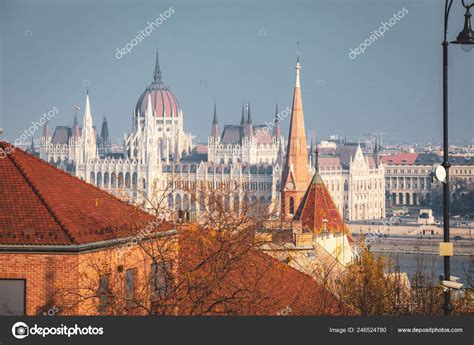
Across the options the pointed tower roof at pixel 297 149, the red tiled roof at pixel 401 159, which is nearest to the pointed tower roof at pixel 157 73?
the red tiled roof at pixel 401 159

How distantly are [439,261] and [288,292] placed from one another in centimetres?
3125

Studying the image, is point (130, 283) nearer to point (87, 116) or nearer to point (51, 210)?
point (51, 210)

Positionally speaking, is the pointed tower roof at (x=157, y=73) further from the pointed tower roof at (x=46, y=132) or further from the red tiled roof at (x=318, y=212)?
the red tiled roof at (x=318, y=212)

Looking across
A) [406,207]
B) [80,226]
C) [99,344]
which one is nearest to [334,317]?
[99,344]

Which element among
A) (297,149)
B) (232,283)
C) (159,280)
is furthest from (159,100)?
(159,280)

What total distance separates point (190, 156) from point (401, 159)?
14.4 m

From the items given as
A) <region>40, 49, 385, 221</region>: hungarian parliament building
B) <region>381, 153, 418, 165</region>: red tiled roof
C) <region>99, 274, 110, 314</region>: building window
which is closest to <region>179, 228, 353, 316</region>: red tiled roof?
<region>99, 274, 110, 314</region>: building window

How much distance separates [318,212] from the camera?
2205 centimetres

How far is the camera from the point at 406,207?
3420 inches

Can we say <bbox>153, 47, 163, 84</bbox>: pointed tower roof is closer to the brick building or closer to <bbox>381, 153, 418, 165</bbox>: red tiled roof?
<bbox>381, 153, 418, 165</bbox>: red tiled roof

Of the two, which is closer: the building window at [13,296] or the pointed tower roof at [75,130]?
the building window at [13,296]

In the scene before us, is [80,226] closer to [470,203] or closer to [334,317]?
[334,317]

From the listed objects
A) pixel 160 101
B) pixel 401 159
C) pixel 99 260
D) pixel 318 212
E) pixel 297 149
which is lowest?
pixel 99 260

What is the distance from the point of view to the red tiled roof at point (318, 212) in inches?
826
